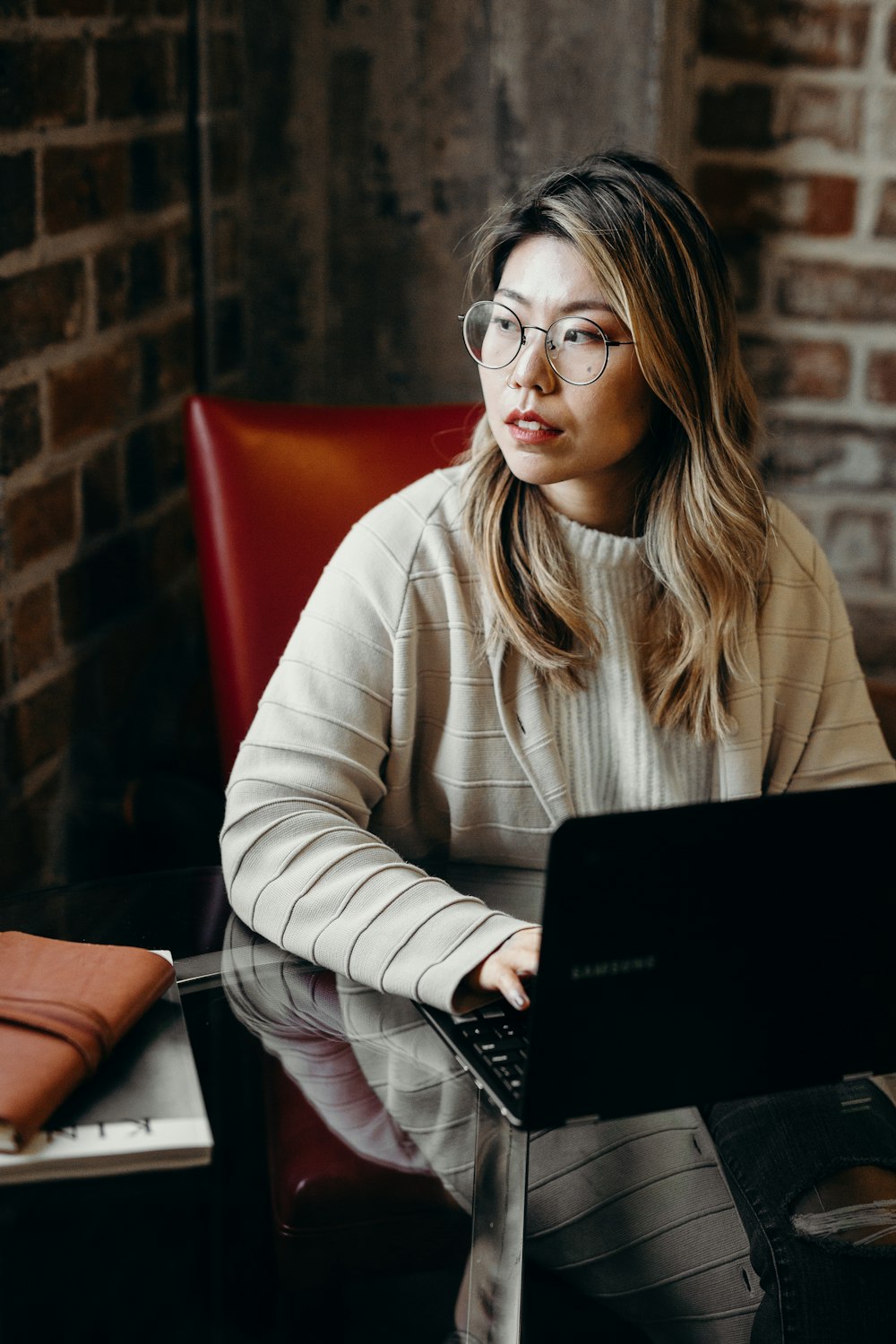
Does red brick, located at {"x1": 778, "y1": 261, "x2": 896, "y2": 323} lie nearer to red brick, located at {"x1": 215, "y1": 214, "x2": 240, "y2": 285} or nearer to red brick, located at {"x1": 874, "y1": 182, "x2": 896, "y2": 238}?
red brick, located at {"x1": 874, "y1": 182, "x2": 896, "y2": 238}

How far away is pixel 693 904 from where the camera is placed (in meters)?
0.78

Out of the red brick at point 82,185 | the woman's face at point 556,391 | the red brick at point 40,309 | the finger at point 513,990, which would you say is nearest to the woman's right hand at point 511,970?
the finger at point 513,990

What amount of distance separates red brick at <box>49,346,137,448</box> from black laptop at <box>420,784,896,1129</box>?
1.01m

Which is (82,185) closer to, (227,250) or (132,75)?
(132,75)

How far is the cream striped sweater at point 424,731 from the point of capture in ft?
3.87

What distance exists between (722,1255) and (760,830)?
0.30m

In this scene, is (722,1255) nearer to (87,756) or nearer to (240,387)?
(87,756)

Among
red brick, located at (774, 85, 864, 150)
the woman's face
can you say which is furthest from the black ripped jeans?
red brick, located at (774, 85, 864, 150)

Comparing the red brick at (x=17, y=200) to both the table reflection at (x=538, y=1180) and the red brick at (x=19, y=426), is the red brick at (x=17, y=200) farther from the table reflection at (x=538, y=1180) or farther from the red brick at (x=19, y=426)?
the table reflection at (x=538, y=1180)

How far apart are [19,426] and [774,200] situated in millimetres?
1112

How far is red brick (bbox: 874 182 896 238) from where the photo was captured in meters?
1.88

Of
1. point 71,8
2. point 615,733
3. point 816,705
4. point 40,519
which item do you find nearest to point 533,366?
point 615,733

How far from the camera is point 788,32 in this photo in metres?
1.86

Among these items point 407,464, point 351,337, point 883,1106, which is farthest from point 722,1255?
point 351,337
